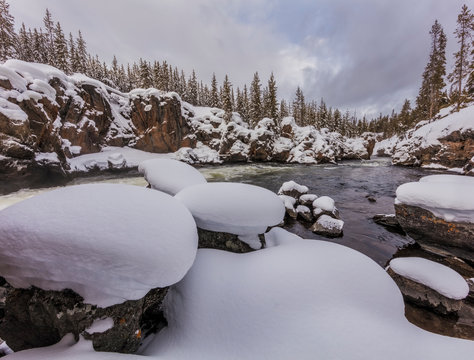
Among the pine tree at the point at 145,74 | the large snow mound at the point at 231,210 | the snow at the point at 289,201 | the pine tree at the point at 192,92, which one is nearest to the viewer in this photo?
the large snow mound at the point at 231,210

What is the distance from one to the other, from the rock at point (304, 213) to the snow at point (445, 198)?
3425 millimetres

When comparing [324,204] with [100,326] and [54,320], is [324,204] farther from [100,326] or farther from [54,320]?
[54,320]

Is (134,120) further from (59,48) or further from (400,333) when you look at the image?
(400,333)

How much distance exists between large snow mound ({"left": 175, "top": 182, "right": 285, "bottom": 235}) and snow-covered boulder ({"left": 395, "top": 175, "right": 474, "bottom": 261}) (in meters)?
4.86

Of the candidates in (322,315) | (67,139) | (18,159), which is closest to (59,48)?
(67,139)

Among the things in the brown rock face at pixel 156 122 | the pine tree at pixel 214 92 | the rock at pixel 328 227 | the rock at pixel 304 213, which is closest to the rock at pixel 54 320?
the rock at pixel 328 227

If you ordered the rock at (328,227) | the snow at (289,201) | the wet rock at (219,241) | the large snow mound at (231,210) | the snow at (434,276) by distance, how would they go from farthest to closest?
1. the snow at (289,201)
2. the rock at (328,227)
3. the snow at (434,276)
4. the wet rock at (219,241)
5. the large snow mound at (231,210)

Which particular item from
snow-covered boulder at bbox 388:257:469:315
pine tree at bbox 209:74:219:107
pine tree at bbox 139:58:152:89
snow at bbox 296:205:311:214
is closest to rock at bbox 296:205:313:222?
snow at bbox 296:205:311:214

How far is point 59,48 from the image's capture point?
30453 mm

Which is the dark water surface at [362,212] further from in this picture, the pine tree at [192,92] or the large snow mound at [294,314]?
the pine tree at [192,92]

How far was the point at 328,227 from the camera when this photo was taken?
23.3ft

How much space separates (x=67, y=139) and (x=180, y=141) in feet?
52.8

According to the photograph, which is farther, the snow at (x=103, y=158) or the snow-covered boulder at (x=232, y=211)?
the snow at (x=103, y=158)

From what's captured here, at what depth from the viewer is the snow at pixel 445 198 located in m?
4.59
